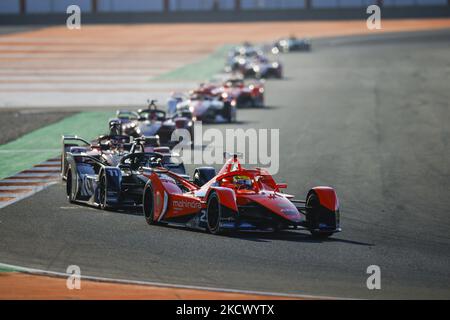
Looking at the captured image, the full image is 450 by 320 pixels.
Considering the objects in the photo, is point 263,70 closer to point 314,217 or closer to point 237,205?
point 314,217

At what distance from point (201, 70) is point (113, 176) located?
46449 millimetres

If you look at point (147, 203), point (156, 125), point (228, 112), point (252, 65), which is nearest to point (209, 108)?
point (228, 112)

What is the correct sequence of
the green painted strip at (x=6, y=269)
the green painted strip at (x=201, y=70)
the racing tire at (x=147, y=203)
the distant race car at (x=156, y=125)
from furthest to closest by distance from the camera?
1. the green painted strip at (x=201, y=70)
2. the distant race car at (x=156, y=125)
3. the racing tire at (x=147, y=203)
4. the green painted strip at (x=6, y=269)

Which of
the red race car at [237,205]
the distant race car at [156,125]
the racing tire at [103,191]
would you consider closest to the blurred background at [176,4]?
the distant race car at [156,125]

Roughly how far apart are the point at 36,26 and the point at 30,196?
81.4 metres

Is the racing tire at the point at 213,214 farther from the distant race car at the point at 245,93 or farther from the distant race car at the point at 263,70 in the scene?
the distant race car at the point at 263,70

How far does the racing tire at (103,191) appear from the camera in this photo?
22.0 meters

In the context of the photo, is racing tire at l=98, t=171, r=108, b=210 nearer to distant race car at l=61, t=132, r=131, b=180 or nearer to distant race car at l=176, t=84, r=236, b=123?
distant race car at l=61, t=132, r=131, b=180

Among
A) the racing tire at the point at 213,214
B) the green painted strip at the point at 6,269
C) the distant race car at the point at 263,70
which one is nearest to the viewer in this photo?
the green painted strip at the point at 6,269

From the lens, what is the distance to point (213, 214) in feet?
63.8
